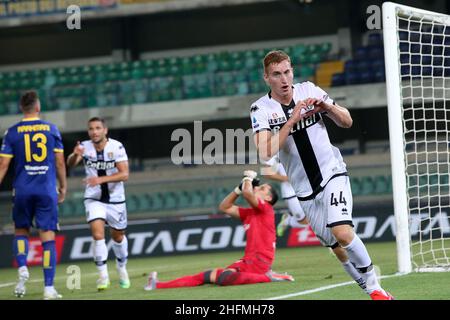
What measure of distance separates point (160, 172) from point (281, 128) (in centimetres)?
1703

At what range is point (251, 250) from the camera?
33.7 feet

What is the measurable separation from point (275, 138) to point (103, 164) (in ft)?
17.0

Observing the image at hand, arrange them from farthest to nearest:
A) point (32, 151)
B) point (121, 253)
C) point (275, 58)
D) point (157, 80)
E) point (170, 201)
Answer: point (157, 80) < point (170, 201) < point (121, 253) < point (32, 151) < point (275, 58)

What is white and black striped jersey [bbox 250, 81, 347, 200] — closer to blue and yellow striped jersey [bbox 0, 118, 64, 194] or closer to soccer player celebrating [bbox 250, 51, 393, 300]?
soccer player celebrating [bbox 250, 51, 393, 300]

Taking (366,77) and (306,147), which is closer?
(306,147)

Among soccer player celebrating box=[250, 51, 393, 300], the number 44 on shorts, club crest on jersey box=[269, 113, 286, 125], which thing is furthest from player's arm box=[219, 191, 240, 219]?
the number 44 on shorts

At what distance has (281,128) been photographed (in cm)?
689

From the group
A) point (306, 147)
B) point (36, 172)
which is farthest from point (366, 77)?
point (306, 147)

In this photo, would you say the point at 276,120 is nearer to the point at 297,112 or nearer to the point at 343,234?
the point at 297,112

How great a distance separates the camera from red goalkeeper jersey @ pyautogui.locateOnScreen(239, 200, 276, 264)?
1027 cm

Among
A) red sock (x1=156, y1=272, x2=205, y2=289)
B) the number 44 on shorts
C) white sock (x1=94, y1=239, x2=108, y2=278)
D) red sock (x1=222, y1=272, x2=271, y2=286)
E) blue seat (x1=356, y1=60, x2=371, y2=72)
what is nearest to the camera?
the number 44 on shorts

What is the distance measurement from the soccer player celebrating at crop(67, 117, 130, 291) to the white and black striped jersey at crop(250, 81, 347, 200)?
177 inches

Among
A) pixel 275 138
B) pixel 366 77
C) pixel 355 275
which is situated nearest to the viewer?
pixel 275 138
